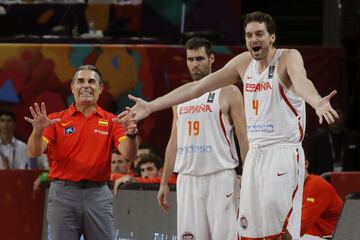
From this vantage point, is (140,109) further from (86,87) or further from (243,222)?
(86,87)

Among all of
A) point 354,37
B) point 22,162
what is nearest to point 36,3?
point 22,162

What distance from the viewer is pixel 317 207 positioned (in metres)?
10.5

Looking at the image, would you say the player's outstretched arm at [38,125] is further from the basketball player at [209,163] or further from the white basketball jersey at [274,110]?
the white basketball jersey at [274,110]

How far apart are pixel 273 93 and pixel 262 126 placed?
282mm

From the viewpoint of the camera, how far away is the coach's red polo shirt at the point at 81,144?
9.19 m

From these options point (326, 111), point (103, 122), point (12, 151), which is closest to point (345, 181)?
point (103, 122)

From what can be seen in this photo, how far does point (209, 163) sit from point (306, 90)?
2.28 m

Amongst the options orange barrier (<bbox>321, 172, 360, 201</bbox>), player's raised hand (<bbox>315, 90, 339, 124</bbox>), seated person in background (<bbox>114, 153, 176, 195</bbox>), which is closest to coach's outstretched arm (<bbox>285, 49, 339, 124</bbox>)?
player's raised hand (<bbox>315, 90, 339, 124</bbox>)

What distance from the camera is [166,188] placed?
9.98 metres

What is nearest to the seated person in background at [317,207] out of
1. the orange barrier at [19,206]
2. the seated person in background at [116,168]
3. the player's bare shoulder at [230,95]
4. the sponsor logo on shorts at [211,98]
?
the player's bare shoulder at [230,95]

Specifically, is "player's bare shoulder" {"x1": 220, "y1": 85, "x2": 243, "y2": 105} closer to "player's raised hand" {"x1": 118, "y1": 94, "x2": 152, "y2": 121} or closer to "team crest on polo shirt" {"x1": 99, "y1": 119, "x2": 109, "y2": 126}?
"team crest on polo shirt" {"x1": 99, "y1": 119, "x2": 109, "y2": 126}

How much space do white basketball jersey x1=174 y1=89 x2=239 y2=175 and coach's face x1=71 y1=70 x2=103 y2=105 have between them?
903mm

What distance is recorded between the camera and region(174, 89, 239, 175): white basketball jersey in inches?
376

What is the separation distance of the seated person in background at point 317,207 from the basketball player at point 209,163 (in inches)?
46.4
